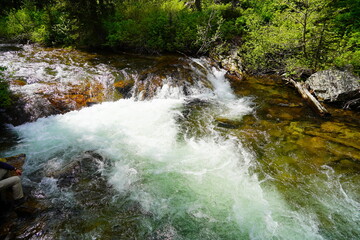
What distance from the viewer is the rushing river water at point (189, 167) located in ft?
13.0

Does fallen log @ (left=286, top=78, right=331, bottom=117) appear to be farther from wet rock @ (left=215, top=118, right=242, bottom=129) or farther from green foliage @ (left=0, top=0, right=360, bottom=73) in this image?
wet rock @ (left=215, top=118, right=242, bottom=129)

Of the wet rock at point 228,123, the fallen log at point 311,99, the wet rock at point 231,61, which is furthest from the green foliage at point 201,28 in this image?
the wet rock at point 228,123

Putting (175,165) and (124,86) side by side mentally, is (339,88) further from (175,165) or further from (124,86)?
(124,86)

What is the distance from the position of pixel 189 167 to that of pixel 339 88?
7.54 m

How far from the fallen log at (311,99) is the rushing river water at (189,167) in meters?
0.42

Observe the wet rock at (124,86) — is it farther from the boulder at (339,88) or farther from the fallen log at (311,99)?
the boulder at (339,88)

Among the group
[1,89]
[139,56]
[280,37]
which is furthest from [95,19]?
[280,37]

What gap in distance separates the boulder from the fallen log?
1.30ft

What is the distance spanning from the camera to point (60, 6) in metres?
12.1

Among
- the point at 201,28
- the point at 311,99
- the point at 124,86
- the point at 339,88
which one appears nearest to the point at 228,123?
the point at 311,99

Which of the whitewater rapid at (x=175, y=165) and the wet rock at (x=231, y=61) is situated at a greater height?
the wet rock at (x=231, y=61)

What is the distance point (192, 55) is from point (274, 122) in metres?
8.25

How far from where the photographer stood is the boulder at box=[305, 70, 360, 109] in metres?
8.05

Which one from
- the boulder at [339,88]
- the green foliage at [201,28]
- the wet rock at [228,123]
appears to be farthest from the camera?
the green foliage at [201,28]
